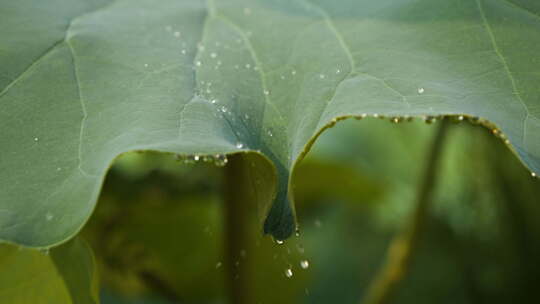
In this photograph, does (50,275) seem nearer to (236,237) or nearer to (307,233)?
(236,237)

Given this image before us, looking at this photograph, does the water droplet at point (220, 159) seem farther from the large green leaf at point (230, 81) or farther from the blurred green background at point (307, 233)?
the blurred green background at point (307, 233)

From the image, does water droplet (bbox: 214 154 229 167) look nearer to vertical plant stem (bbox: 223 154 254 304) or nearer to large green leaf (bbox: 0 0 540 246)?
large green leaf (bbox: 0 0 540 246)

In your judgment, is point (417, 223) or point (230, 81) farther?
point (417, 223)

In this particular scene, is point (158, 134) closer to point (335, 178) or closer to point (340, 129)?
point (335, 178)

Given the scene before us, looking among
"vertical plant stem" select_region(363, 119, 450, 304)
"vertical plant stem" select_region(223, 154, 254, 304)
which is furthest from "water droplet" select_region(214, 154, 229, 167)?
"vertical plant stem" select_region(363, 119, 450, 304)

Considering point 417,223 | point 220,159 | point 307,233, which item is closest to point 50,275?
point 220,159
